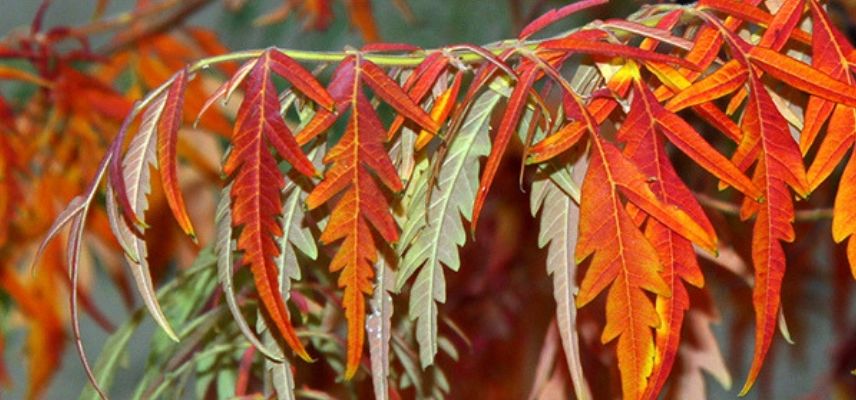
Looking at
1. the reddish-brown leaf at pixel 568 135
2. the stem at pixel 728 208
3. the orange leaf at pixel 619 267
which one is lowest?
the orange leaf at pixel 619 267

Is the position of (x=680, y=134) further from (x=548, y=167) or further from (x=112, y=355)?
(x=112, y=355)

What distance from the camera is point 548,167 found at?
1.12ft

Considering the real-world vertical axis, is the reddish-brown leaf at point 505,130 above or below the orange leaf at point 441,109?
below

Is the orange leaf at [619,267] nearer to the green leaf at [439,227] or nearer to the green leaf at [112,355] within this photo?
the green leaf at [439,227]

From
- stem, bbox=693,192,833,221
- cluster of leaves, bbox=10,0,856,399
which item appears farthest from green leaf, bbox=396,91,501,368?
stem, bbox=693,192,833,221

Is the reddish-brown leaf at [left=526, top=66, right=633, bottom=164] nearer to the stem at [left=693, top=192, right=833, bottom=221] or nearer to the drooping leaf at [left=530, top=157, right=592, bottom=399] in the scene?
the drooping leaf at [left=530, top=157, right=592, bottom=399]

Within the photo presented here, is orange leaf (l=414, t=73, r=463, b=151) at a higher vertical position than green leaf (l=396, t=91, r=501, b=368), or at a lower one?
higher

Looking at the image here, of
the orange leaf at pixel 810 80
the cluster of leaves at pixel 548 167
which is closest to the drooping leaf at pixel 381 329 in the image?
the cluster of leaves at pixel 548 167

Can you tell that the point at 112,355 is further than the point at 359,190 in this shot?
Yes

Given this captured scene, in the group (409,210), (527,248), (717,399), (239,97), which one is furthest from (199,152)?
(717,399)

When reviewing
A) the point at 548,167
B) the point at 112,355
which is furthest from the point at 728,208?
the point at 112,355

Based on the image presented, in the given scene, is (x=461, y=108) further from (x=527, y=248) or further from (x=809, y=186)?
(x=527, y=248)

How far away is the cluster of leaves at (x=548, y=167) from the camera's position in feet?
0.99

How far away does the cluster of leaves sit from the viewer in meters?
0.30
